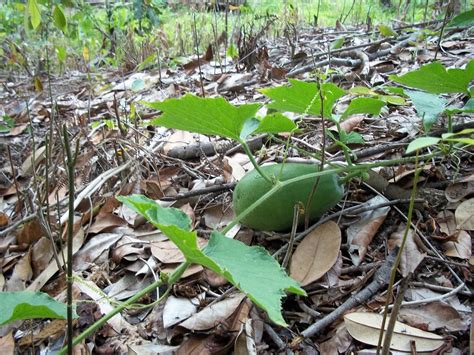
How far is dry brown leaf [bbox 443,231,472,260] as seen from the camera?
76 centimetres

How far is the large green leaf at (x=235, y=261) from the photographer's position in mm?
502

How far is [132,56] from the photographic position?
287 cm

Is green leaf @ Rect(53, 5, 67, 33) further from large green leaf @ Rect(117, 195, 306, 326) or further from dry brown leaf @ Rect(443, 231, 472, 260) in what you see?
dry brown leaf @ Rect(443, 231, 472, 260)

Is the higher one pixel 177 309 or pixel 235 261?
pixel 235 261

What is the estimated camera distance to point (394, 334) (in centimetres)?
65

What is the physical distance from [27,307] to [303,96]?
1.70 ft

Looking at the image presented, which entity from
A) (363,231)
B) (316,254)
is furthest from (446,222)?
(316,254)

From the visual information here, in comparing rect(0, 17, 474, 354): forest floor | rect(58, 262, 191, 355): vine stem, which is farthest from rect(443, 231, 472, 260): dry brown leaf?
rect(58, 262, 191, 355): vine stem

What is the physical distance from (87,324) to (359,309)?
447mm

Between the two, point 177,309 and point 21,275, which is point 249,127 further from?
point 21,275

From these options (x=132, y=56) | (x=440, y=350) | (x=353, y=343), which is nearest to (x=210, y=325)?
(x=353, y=343)

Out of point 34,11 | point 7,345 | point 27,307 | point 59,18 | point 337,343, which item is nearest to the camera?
point 27,307

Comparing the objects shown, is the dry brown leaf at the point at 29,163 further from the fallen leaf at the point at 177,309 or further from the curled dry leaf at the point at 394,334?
the curled dry leaf at the point at 394,334

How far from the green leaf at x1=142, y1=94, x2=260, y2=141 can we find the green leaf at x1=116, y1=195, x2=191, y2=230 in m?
0.16
